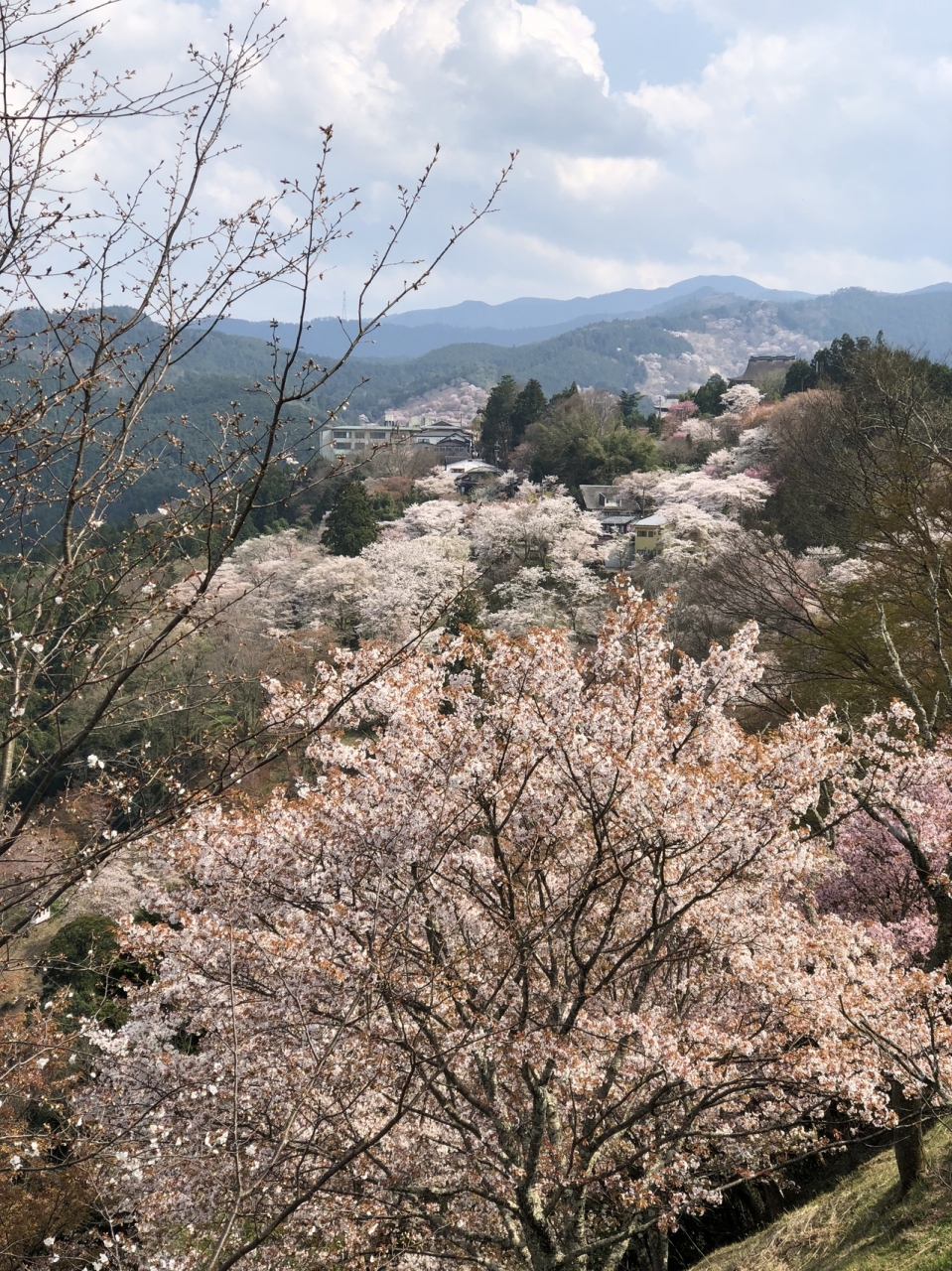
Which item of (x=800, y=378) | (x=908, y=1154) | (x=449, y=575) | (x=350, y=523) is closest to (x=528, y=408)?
(x=800, y=378)

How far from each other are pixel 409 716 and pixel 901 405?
12.4 meters

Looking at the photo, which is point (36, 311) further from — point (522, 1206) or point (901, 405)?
point (901, 405)

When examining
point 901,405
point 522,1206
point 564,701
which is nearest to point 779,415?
point 901,405

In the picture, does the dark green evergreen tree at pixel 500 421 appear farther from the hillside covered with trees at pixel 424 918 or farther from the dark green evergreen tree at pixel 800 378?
the hillside covered with trees at pixel 424 918

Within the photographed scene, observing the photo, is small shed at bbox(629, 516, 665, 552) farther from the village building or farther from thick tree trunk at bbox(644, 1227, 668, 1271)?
thick tree trunk at bbox(644, 1227, 668, 1271)

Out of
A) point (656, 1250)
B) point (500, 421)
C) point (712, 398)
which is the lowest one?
point (656, 1250)

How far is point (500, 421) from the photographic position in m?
57.3

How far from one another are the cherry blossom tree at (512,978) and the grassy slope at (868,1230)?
59 centimetres

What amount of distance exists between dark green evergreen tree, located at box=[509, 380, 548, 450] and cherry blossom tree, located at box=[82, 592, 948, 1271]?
50.4 m

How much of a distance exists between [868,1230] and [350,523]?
3494cm

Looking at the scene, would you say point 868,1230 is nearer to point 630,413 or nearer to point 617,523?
point 617,523

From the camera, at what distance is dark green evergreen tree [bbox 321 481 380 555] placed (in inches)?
1495

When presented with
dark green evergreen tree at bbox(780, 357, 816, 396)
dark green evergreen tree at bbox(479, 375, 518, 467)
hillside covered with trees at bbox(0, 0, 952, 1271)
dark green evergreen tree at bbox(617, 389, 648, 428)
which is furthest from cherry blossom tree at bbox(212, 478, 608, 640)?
hillside covered with trees at bbox(0, 0, 952, 1271)

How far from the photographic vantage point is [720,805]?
5.86 meters
